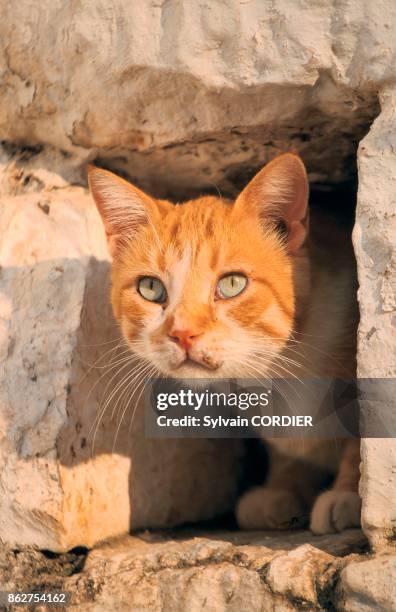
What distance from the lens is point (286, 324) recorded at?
7.57 ft

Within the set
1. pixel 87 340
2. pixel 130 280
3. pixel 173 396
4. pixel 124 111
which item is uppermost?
pixel 124 111

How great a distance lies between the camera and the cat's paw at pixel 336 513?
7.10ft

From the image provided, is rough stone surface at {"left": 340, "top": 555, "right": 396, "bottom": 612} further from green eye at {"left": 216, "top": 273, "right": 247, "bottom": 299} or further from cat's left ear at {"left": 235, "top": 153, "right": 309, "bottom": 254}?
cat's left ear at {"left": 235, "top": 153, "right": 309, "bottom": 254}

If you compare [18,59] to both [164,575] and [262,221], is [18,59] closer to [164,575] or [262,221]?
[262,221]

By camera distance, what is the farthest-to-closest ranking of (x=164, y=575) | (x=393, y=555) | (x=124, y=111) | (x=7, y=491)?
(x=124, y=111) < (x=7, y=491) < (x=164, y=575) < (x=393, y=555)

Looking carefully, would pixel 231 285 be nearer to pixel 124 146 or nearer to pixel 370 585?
pixel 124 146

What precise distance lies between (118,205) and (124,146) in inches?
9.2

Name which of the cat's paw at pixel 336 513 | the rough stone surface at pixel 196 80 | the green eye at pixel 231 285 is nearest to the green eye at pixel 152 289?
the green eye at pixel 231 285

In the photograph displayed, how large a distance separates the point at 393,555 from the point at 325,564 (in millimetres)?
180

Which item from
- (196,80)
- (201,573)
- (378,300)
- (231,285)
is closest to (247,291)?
(231,285)

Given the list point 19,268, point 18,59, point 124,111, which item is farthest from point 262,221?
point 18,59

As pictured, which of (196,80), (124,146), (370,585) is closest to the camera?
(370,585)

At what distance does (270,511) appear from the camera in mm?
2680

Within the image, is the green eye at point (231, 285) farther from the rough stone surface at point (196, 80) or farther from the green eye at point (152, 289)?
the rough stone surface at point (196, 80)
